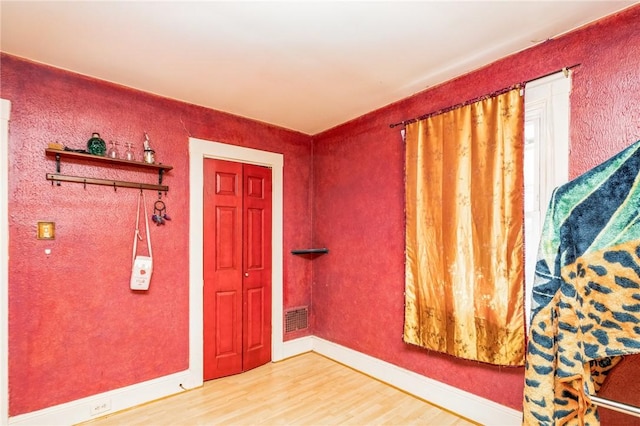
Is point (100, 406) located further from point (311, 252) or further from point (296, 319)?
point (311, 252)

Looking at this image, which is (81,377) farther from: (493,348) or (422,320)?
(493,348)

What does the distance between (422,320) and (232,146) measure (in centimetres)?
238

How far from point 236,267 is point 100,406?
1461 mm

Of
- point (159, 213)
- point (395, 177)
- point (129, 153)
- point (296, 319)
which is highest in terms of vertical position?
point (129, 153)

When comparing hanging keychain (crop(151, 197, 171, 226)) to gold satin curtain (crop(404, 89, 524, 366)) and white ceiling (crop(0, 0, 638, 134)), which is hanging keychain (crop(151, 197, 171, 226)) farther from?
gold satin curtain (crop(404, 89, 524, 366))

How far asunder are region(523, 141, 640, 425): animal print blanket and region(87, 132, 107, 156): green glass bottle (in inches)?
113

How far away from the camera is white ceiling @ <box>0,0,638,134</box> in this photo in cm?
168

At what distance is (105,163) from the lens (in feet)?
8.09

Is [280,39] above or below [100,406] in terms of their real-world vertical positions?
above

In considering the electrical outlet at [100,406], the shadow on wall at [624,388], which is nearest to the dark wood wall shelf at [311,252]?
the electrical outlet at [100,406]

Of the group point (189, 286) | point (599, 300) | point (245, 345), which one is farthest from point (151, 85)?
point (599, 300)

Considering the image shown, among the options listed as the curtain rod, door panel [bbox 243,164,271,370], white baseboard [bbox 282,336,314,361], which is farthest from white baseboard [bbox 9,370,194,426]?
the curtain rod

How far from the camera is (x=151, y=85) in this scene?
2568 mm

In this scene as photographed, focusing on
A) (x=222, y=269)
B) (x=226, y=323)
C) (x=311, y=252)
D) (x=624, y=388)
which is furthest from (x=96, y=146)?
(x=624, y=388)
